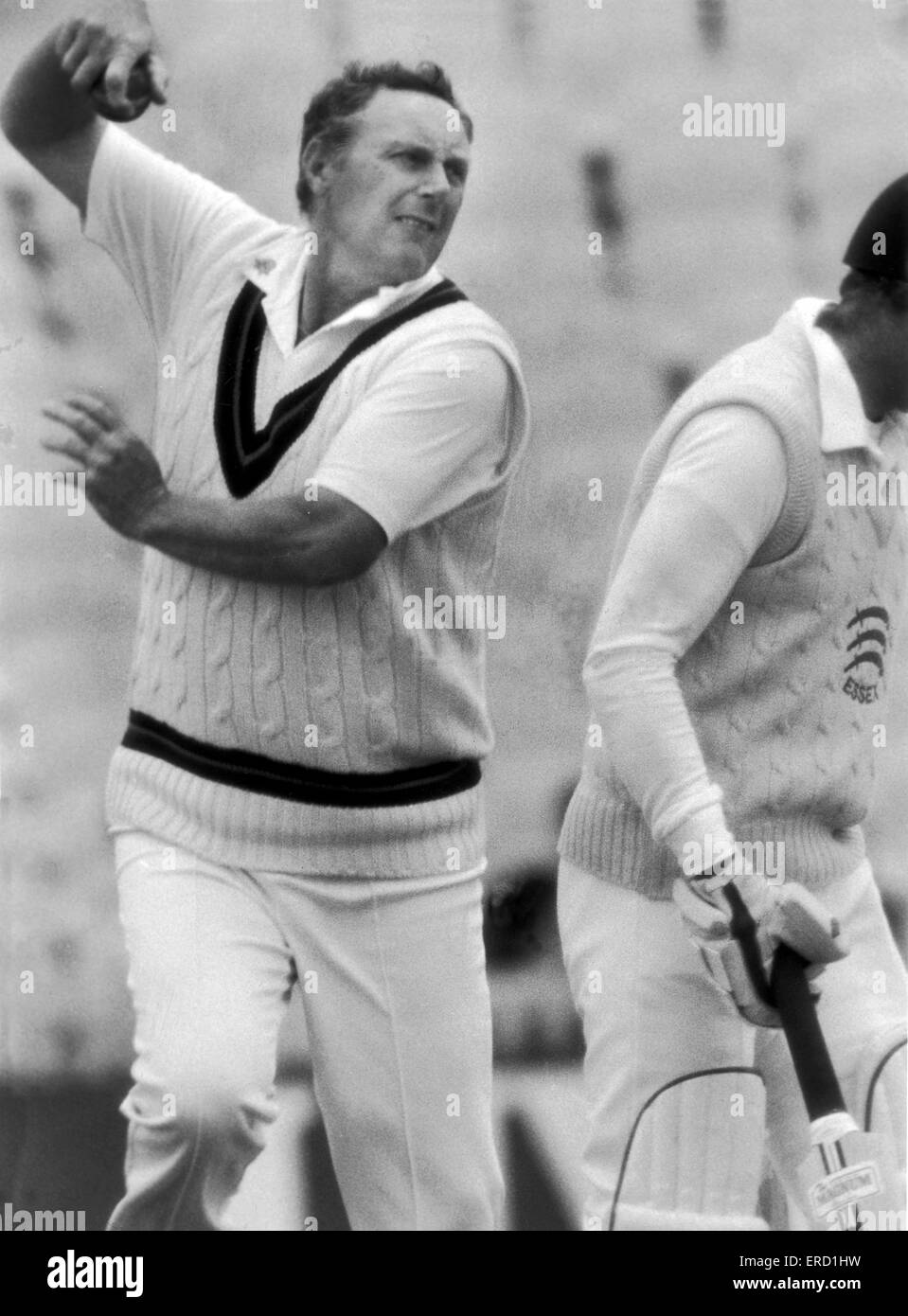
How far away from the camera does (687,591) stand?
275 centimetres

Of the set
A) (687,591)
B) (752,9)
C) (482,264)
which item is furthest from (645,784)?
(752,9)

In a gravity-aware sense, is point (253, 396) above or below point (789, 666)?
above

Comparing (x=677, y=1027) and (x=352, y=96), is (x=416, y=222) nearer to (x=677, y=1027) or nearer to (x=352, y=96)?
(x=352, y=96)

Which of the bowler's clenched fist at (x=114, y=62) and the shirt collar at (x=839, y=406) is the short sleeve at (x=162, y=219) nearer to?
the bowler's clenched fist at (x=114, y=62)

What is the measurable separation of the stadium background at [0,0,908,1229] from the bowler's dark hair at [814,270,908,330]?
0.19 meters

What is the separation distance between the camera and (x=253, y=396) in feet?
9.51

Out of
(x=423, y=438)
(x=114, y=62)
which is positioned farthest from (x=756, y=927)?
(x=114, y=62)

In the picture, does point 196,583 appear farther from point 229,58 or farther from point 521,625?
point 229,58

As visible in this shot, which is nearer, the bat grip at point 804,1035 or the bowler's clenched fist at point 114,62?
the bat grip at point 804,1035

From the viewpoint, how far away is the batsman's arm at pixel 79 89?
2902 mm

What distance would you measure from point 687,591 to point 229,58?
1063 mm

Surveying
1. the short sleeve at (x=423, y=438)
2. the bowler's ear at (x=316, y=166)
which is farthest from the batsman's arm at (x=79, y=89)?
the short sleeve at (x=423, y=438)

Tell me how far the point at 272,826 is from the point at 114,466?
0.51 metres
